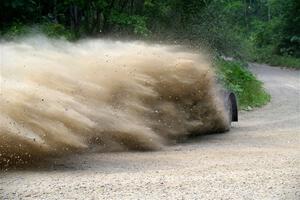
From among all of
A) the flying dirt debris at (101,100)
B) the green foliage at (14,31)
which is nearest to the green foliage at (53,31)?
the green foliage at (14,31)

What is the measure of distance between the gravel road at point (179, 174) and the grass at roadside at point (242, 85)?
7.51m

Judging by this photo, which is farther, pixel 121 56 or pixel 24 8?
pixel 24 8

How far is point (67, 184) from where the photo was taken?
5211 millimetres

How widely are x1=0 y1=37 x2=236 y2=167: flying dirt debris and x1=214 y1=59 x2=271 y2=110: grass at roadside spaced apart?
6.22m

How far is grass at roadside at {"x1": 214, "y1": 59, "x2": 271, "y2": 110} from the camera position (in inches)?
631

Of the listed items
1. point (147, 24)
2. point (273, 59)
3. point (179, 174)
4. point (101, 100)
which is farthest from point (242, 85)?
point (273, 59)

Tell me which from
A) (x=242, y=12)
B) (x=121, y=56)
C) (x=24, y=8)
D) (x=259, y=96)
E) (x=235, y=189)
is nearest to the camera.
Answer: (x=235, y=189)

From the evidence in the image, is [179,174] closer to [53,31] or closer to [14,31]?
[14,31]

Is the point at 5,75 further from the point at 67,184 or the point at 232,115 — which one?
the point at 232,115

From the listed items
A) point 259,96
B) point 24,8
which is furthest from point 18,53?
point 259,96

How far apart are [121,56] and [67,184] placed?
3743mm

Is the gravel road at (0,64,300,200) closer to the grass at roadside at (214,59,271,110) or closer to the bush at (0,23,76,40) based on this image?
the bush at (0,23,76,40)

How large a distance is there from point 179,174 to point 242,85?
1240cm

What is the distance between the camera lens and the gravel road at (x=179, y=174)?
4859 mm
